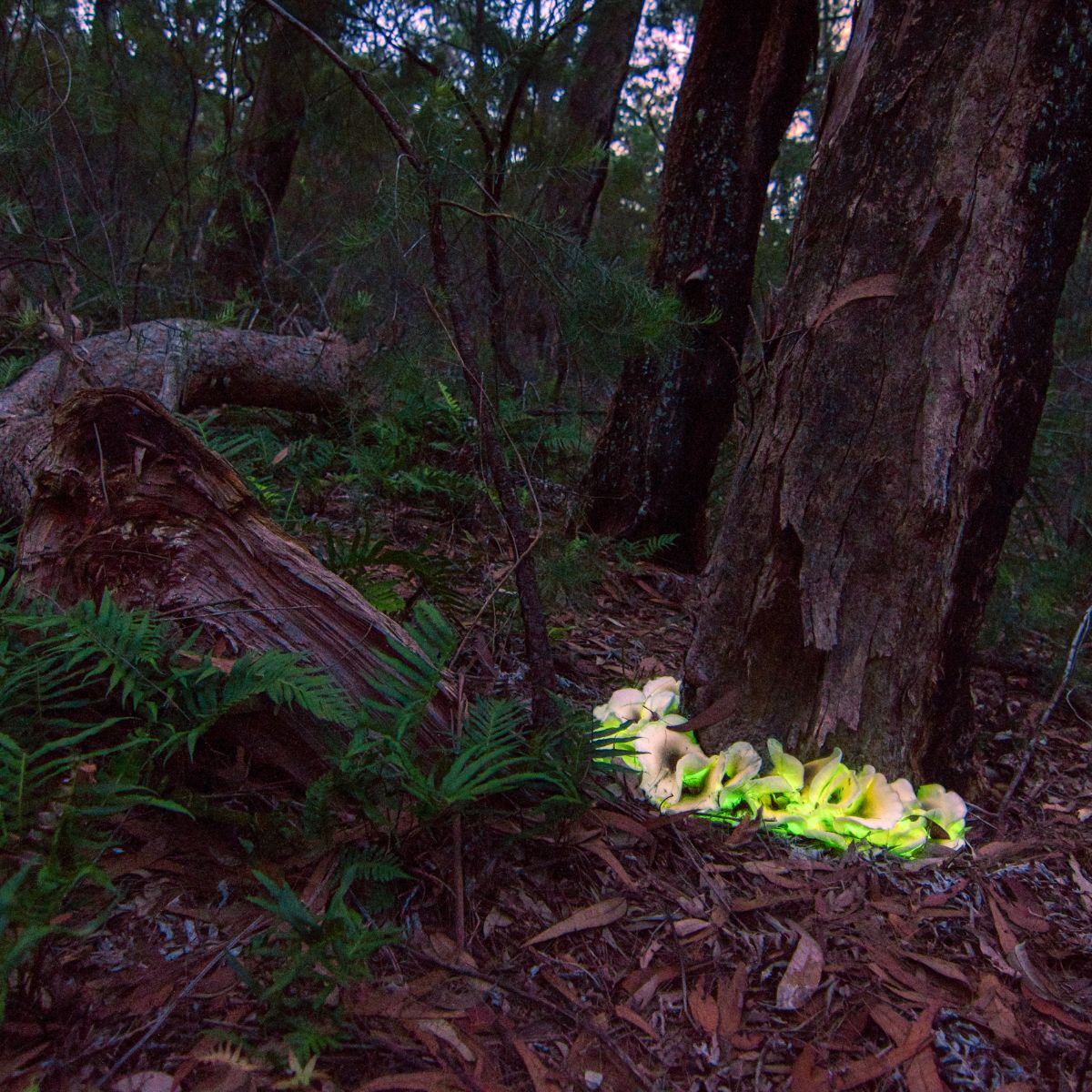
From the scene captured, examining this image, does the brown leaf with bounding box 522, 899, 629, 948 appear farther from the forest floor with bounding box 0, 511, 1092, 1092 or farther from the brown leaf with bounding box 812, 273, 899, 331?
the brown leaf with bounding box 812, 273, 899, 331

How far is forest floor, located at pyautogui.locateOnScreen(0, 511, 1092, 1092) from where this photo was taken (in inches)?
54.9

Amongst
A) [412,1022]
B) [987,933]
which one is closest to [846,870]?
[987,933]

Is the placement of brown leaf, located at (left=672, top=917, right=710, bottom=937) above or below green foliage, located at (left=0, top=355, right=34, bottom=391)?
below

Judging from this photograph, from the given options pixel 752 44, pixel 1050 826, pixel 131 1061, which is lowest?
pixel 131 1061

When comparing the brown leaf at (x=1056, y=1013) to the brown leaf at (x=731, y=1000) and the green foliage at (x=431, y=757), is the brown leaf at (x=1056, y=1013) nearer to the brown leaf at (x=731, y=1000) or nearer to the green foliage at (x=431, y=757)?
the brown leaf at (x=731, y=1000)

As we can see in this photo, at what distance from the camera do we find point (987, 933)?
200cm

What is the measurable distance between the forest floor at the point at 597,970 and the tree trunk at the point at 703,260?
231 cm

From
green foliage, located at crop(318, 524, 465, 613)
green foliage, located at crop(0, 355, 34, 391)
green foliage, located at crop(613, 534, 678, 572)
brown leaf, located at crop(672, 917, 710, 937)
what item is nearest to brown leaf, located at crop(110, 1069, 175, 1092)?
brown leaf, located at crop(672, 917, 710, 937)

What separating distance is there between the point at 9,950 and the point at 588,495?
134 inches

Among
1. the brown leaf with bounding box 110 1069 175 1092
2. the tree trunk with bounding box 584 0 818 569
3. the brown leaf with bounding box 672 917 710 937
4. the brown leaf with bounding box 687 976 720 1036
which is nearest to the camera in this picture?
the brown leaf with bounding box 110 1069 175 1092

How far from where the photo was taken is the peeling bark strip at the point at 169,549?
2.11m

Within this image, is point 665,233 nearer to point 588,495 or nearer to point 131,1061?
point 588,495

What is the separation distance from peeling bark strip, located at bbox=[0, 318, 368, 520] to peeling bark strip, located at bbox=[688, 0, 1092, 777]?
234 centimetres

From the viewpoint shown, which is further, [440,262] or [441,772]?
[440,262]
